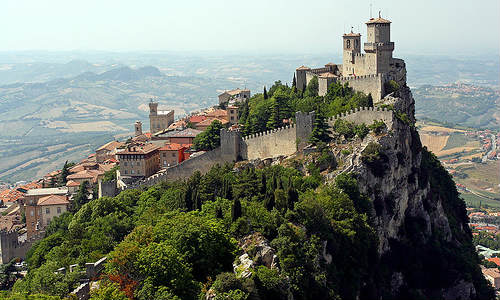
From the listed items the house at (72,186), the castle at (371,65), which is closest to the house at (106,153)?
the house at (72,186)

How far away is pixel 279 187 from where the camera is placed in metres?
48.8

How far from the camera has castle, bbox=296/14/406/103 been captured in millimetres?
60281

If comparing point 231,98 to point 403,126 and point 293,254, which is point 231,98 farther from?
point 293,254

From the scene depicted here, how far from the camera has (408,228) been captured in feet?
189

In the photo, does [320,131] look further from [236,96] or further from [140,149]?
[236,96]

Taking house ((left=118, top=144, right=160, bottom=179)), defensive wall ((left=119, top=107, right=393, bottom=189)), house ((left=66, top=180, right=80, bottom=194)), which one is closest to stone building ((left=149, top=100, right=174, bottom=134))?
house ((left=66, top=180, right=80, bottom=194))

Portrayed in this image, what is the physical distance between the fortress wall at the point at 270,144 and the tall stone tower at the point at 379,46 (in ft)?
38.9

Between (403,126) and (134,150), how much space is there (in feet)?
86.9

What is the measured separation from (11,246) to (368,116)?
113 ft

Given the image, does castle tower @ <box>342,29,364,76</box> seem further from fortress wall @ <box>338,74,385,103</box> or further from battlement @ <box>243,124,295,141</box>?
battlement @ <box>243,124,295,141</box>

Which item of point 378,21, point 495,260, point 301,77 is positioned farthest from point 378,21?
point 495,260

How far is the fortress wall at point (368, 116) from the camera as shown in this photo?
181 feet

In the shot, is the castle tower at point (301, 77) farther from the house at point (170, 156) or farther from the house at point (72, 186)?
the house at point (72, 186)

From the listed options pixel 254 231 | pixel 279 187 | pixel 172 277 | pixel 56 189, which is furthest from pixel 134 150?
pixel 172 277
